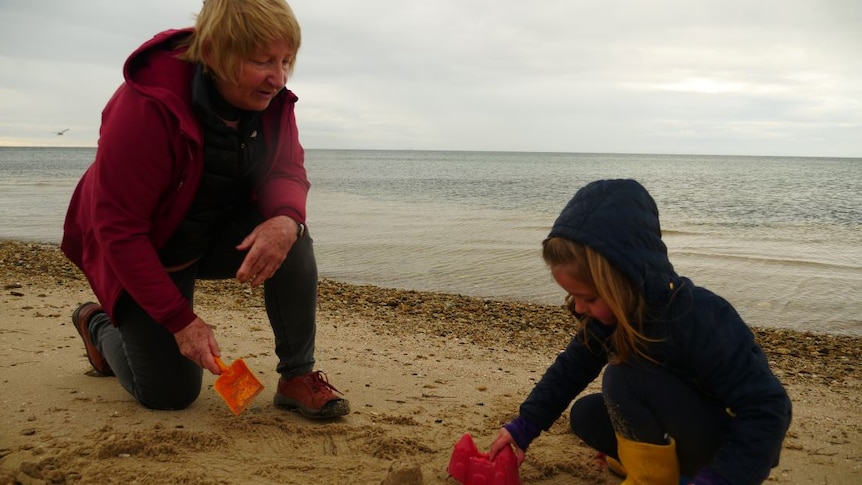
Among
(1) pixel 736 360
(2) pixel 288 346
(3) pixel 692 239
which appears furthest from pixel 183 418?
(3) pixel 692 239

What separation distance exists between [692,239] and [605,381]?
9.43 m

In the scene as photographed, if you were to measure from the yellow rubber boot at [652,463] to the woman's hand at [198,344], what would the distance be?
4.80ft

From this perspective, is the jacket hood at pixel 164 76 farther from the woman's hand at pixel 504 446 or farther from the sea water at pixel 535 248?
the sea water at pixel 535 248

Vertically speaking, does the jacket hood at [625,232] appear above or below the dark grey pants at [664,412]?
above

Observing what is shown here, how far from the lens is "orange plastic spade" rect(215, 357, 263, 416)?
2.76 meters

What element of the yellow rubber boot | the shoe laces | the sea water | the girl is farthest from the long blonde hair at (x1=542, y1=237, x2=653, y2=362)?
the sea water

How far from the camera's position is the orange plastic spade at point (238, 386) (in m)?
2.76

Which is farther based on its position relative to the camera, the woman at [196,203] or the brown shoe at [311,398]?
the brown shoe at [311,398]

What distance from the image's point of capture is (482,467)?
231cm

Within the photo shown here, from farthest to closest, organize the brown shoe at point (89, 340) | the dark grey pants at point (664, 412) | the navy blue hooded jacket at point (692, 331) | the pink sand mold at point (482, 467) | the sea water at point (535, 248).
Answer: the sea water at point (535, 248)
the brown shoe at point (89, 340)
the pink sand mold at point (482, 467)
the dark grey pants at point (664, 412)
the navy blue hooded jacket at point (692, 331)

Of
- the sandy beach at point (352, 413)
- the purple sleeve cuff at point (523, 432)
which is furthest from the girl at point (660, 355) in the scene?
the sandy beach at point (352, 413)

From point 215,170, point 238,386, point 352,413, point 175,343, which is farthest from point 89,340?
point 352,413

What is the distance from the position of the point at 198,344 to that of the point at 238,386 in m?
0.37

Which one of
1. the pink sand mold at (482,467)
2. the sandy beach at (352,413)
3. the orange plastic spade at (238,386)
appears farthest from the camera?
the orange plastic spade at (238,386)
